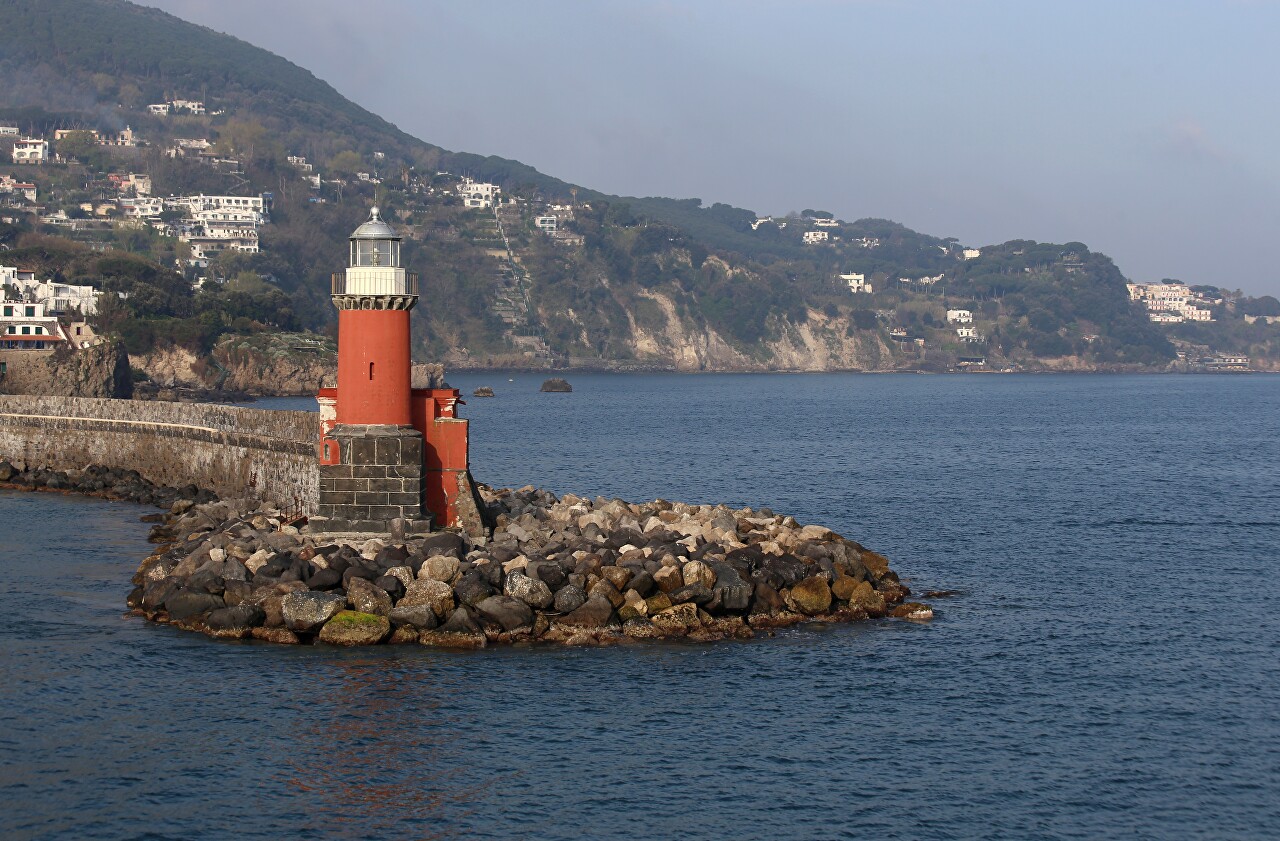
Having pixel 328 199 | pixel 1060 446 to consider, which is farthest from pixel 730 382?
pixel 1060 446

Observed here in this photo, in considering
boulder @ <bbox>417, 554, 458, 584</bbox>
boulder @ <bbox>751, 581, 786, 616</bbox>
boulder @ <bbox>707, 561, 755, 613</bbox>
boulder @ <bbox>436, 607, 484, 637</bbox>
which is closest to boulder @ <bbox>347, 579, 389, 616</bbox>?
boulder @ <bbox>417, 554, 458, 584</bbox>

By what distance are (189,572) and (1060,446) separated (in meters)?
48.7

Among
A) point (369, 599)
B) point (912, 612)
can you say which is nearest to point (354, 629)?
point (369, 599)

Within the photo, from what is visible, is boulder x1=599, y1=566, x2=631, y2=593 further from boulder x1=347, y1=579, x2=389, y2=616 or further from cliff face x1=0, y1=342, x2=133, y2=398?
cliff face x1=0, y1=342, x2=133, y2=398

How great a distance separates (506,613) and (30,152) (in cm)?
18853

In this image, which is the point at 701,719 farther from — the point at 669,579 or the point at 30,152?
the point at 30,152

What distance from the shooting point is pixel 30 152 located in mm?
187875

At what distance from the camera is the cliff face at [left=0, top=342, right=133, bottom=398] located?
68.8m

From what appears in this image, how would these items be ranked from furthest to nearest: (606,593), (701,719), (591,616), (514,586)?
(606,593) → (514,586) → (591,616) → (701,719)

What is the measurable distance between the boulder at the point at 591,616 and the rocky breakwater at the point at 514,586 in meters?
0.02

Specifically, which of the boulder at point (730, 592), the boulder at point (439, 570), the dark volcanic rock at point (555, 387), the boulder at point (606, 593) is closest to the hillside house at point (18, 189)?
the dark volcanic rock at point (555, 387)

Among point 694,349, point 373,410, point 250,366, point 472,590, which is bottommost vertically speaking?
point 472,590

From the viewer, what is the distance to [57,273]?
93.6 meters

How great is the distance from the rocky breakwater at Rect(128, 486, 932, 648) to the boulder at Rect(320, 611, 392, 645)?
0.8 inches
